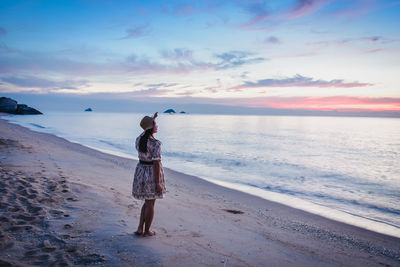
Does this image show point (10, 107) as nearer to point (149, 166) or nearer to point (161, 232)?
point (161, 232)

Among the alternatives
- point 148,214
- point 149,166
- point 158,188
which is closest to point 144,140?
point 149,166

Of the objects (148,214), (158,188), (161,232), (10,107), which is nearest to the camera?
(158,188)

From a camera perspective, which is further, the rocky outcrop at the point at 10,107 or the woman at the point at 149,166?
the rocky outcrop at the point at 10,107

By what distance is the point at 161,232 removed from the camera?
17.6ft

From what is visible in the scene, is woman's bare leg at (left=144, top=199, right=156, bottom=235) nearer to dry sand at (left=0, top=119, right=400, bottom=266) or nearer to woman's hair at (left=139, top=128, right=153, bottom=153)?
dry sand at (left=0, top=119, right=400, bottom=266)

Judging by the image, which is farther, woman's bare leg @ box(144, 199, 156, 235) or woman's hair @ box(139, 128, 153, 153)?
woman's bare leg @ box(144, 199, 156, 235)

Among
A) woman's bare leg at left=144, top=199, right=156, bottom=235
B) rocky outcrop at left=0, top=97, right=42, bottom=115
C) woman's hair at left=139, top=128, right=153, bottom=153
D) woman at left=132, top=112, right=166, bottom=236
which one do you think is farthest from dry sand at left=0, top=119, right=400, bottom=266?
rocky outcrop at left=0, top=97, right=42, bottom=115

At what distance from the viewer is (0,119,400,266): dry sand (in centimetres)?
421

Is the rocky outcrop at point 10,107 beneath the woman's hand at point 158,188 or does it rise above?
above

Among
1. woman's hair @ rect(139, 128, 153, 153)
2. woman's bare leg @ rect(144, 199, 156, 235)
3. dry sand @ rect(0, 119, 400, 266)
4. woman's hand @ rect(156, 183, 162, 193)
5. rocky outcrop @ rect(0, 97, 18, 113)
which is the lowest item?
dry sand @ rect(0, 119, 400, 266)

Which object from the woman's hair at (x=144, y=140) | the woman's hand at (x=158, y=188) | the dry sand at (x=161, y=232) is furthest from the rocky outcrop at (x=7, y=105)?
the woman's hand at (x=158, y=188)

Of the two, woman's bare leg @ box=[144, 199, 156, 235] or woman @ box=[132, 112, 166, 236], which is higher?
woman @ box=[132, 112, 166, 236]

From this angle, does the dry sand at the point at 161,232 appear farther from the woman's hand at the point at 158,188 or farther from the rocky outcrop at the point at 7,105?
the rocky outcrop at the point at 7,105

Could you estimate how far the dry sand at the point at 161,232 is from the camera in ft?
13.8
